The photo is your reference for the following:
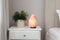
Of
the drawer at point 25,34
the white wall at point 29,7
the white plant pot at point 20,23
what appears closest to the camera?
the drawer at point 25,34

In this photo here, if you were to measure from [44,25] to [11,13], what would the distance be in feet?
2.61

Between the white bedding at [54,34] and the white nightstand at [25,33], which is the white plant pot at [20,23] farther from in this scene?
the white bedding at [54,34]

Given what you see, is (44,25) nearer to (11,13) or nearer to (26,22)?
(26,22)

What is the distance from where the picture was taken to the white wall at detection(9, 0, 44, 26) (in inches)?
121

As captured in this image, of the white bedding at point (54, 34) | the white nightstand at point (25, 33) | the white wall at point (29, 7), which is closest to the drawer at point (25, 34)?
the white nightstand at point (25, 33)

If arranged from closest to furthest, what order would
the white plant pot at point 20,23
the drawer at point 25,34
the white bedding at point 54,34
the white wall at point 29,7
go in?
the white bedding at point 54,34 → the drawer at point 25,34 → the white plant pot at point 20,23 → the white wall at point 29,7

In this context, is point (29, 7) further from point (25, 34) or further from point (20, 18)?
point (25, 34)

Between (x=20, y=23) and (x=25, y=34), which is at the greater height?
(x=20, y=23)

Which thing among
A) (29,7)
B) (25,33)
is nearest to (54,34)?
(25,33)

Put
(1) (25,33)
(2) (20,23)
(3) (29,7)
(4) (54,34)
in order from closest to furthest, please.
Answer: (4) (54,34)
(1) (25,33)
(2) (20,23)
(3) (29,7)

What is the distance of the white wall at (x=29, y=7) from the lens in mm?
3074

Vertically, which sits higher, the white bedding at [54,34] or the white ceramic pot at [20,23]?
the white ceramic pot at [20,23]

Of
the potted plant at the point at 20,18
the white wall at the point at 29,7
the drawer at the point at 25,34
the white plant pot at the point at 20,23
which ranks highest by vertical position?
the white wall at the point at 29,7

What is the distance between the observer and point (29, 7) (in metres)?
3.09
